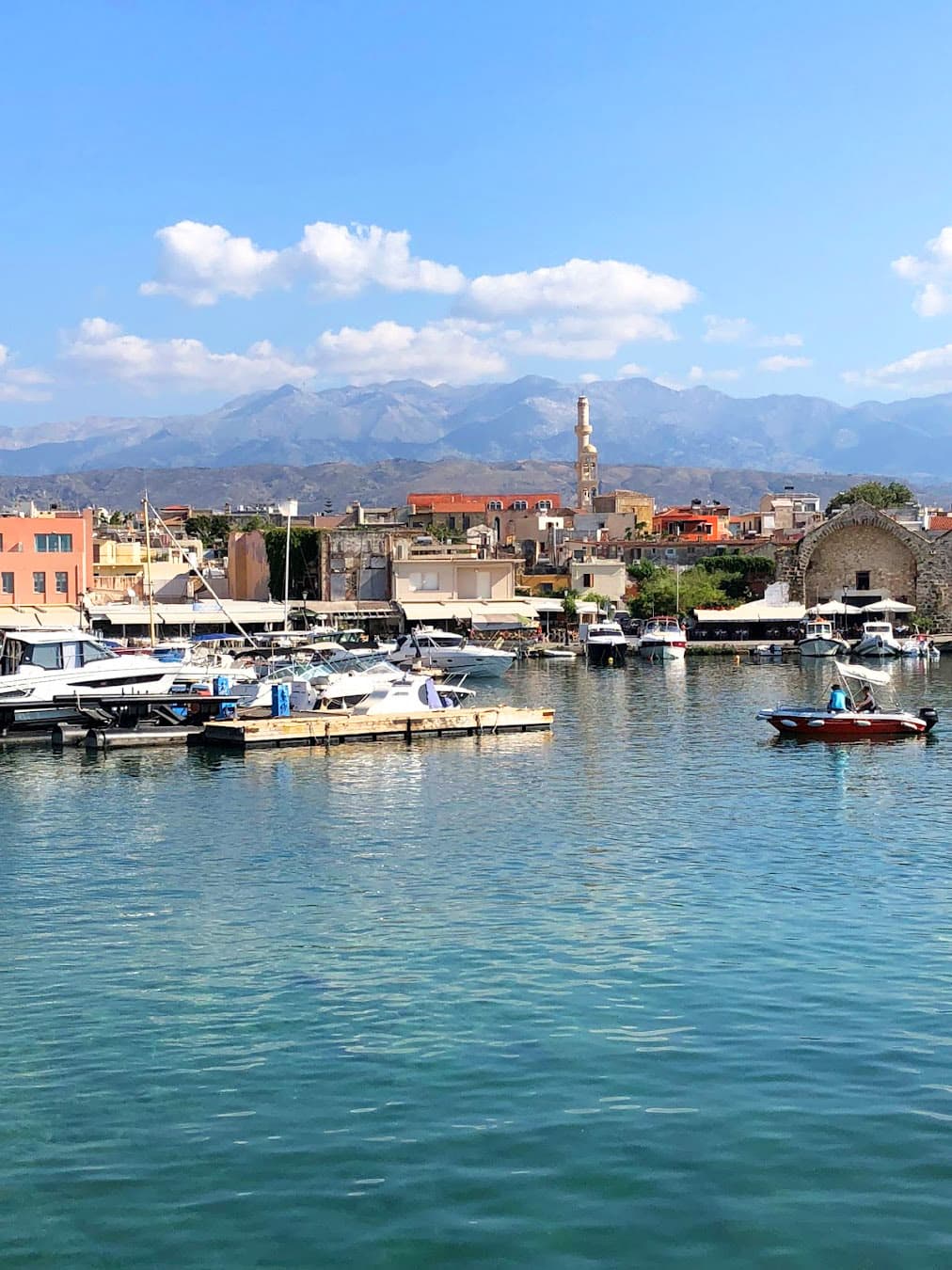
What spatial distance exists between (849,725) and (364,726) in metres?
13.3

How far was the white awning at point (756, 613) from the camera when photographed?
85125 millimetres

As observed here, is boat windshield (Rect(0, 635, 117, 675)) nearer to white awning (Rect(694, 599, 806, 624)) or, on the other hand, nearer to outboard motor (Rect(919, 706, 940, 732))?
outboard motor (Rect(919, 706, 940, 732))

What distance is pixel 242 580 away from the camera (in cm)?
9381

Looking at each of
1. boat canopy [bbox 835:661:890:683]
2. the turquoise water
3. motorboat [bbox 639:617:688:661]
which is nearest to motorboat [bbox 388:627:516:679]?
motorboat [bbox 639:617:688:661]

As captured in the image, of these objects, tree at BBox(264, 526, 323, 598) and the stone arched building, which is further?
tree at BBox(264, 526, 323, 598)

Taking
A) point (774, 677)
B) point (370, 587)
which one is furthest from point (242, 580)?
point (774, 677)

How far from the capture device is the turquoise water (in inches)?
442

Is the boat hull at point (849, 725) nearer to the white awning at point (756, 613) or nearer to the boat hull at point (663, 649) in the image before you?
the boat hull at point (663, 649)

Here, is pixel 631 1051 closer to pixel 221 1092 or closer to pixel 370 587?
pixel 221 1092

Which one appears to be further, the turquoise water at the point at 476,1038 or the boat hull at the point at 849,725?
the boat hull at the point at 849,725

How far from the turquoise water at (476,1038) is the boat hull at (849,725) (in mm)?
11828

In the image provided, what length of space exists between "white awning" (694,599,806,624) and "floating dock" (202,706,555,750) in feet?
141

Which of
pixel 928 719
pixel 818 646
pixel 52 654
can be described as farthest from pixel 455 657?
pixel 928 719

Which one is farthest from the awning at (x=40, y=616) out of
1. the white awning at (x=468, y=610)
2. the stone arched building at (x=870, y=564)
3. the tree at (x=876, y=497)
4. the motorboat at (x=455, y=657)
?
the tree at (x=876, y=497)
